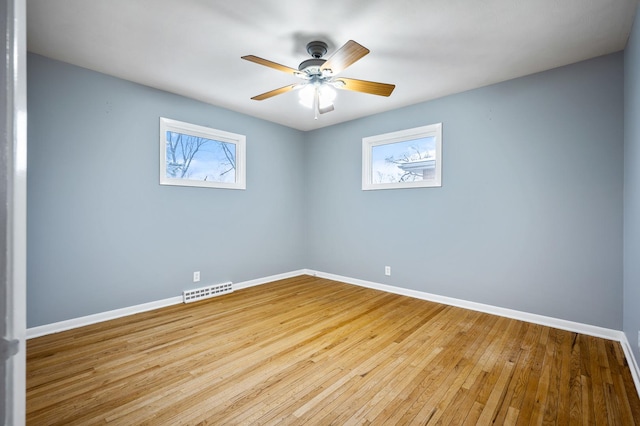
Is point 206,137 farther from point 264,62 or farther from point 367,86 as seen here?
point 367,86

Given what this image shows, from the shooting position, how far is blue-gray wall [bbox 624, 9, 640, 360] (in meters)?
2.01

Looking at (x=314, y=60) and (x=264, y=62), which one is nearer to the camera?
(x=264, y=62)

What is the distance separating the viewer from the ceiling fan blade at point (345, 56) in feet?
6.39

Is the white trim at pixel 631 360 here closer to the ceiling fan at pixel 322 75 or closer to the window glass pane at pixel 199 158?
the ceiling fan at pixel 322 75

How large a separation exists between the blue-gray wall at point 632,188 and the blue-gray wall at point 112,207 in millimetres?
4055

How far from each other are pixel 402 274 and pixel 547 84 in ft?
8.75

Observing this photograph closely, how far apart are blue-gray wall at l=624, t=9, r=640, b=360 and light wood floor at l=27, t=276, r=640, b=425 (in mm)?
422

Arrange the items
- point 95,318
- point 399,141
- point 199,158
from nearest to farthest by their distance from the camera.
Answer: point 95,318, point 199,158, point 399,141

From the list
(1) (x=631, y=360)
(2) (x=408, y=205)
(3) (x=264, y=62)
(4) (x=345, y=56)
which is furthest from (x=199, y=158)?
(1) (x=631, y=360)

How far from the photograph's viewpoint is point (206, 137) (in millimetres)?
3953

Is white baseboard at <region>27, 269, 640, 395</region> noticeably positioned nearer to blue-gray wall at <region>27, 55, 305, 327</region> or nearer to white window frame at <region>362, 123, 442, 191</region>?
blue-gray wall at <region>27, 55, 305, 327</region>

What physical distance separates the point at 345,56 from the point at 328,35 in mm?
439

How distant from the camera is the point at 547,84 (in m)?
2.94

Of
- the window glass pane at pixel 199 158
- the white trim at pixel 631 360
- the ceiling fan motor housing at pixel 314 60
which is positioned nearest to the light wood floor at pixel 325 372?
the white trim at pixel 631 360
